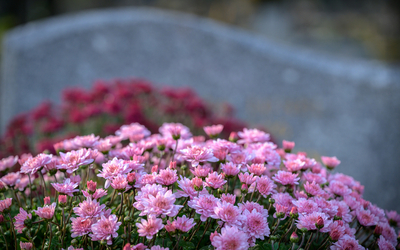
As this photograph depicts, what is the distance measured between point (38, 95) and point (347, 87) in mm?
3325

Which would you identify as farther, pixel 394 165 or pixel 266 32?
pixel 266 32

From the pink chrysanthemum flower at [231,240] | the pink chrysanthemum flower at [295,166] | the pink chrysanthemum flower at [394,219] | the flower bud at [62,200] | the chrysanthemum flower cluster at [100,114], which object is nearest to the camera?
the pink chrysanthemum flower at [231,240]

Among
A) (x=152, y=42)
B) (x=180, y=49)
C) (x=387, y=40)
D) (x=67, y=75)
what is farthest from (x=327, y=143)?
(x=387, y=40)

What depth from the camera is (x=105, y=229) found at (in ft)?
2.71

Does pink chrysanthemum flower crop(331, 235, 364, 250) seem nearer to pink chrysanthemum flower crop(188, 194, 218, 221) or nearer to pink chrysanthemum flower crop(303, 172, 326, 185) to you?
pink chrysanthemum flower crop(303, 172, 326, 185)

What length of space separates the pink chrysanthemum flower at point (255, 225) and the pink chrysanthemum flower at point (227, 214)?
3 centimetres

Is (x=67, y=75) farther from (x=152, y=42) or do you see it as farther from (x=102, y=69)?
(x=152, y=42)

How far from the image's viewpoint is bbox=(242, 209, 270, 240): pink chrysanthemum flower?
0.87 metres

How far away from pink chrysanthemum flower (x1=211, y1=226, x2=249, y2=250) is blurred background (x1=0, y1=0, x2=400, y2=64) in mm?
7157

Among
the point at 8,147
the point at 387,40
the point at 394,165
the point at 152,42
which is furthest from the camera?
the point at 387,40

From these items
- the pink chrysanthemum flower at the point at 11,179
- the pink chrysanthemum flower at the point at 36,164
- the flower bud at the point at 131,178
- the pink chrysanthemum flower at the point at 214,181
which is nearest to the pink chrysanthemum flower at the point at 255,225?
the pink chrysanthemum flower at the point at 214,181

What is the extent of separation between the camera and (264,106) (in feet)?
12.3

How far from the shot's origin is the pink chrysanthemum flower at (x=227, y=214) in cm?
84

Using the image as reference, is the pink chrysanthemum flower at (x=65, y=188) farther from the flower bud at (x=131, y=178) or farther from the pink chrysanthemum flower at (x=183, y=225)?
the pink chrysanthemum flower at (x=183, y=225)
